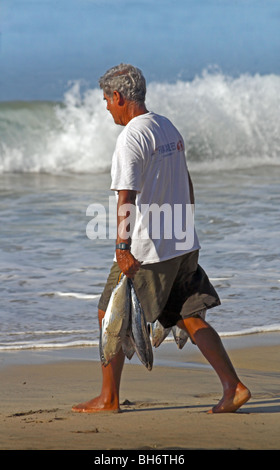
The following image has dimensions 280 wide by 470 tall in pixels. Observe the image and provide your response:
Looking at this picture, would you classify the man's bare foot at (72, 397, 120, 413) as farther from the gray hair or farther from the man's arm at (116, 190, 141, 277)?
the gray hair

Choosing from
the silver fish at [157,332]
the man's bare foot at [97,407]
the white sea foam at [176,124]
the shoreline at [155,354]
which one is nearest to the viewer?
the man's bare foot at [97,407]

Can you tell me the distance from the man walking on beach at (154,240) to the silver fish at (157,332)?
0.27 ft

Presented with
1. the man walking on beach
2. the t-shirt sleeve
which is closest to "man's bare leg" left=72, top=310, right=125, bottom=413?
the man walking on beach

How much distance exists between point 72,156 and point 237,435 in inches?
636

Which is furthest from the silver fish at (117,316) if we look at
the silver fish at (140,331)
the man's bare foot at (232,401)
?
the man's bare foot at (232,401)

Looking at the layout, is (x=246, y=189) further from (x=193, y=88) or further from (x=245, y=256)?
(x=193, y=88)

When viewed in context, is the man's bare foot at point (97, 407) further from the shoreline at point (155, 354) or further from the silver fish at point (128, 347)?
the shoreline at point (155, 354)

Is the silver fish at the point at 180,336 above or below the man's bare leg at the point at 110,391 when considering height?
above

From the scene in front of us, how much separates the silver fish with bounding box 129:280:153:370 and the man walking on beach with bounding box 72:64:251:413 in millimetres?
55

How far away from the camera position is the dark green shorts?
163 inches

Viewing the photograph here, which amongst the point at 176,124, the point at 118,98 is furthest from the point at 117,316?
the point at 176,124

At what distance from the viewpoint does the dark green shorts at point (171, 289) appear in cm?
415

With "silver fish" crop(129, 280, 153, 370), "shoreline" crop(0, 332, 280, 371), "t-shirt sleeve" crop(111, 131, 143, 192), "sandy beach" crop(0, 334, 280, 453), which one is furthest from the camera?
"shoreline" crop(0, 332, 280, 371)

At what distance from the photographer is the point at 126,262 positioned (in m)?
4.03
